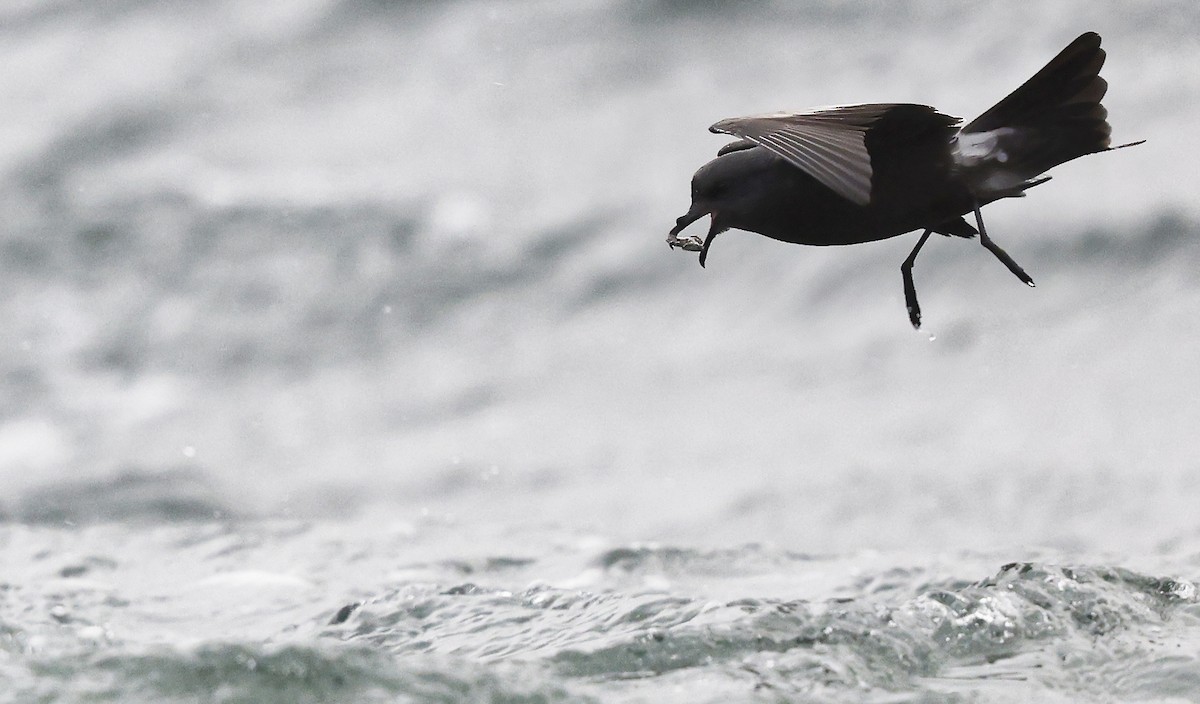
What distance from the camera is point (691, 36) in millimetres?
9883

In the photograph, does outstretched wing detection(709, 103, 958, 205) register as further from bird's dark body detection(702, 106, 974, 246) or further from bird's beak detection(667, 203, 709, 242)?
bird's beak detection(667, 203, 709, 242)

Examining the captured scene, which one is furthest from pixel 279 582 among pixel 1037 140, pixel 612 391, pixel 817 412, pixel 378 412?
pixel 1037 140

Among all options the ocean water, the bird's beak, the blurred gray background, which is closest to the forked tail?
the bird's beak

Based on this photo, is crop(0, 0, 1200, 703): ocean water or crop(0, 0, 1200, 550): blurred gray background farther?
crop(0, 0, 1200, 550): blurred gray background

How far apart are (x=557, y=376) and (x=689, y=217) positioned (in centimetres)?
405

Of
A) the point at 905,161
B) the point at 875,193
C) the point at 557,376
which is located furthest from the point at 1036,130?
the point at 557,376

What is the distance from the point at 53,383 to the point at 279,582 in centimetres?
241

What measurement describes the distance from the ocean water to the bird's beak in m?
1.30

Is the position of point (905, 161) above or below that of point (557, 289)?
above

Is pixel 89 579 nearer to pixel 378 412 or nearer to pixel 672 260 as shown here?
pixel 378 412

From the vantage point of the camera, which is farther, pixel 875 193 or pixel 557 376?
pixel 557 376

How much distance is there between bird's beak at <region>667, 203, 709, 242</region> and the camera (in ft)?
13.0

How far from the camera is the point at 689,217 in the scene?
4004mm

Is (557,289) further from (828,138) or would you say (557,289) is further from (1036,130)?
(828,138)
